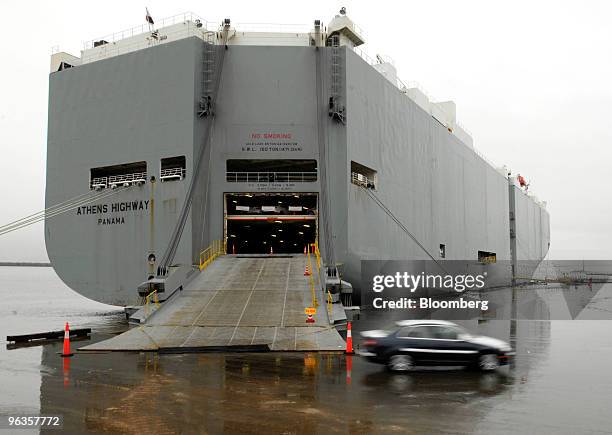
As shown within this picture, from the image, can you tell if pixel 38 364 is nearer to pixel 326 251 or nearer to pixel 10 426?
pixel 10 426

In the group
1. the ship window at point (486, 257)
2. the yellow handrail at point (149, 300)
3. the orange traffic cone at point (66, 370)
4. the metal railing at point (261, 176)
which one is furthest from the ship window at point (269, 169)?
the ship window at point (486, 257)

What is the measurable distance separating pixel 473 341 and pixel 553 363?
3.15 m

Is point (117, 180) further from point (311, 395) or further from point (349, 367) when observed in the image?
point (311, 395)

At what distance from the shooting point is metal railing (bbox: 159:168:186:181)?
3034cm

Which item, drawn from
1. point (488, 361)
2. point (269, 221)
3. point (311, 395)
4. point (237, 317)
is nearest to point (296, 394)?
point (311, 395)

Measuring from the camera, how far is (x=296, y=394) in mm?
11219

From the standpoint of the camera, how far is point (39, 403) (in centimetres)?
1045

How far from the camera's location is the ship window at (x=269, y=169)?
32719mm

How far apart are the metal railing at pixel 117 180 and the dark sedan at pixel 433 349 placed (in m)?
21.0

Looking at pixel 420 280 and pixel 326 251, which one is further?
pixel 420 280

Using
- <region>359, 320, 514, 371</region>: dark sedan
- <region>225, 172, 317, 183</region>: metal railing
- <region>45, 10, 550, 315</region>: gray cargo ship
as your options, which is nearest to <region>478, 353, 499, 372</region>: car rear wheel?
<region>359, 320, 514, 371</region>: dark sedan

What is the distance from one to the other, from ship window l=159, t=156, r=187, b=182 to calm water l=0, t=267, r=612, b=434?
1491 cm

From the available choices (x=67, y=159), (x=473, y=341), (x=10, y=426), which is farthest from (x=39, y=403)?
(x=67, y=159)

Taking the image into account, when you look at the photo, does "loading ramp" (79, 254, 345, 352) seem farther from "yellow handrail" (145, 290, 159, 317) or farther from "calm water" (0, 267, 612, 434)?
"calm water" (0, 267, 612, 434)
